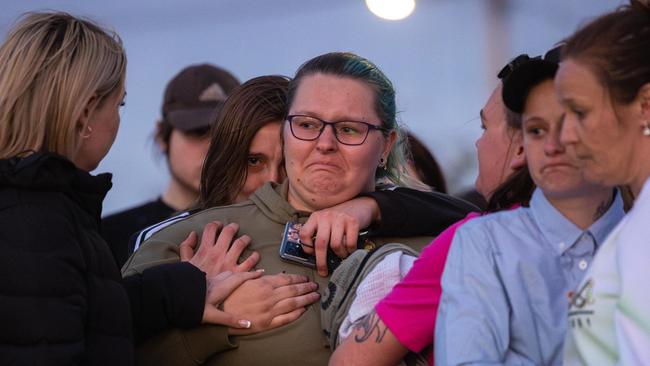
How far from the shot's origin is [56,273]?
238 centimetres

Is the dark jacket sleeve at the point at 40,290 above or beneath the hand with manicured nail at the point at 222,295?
above

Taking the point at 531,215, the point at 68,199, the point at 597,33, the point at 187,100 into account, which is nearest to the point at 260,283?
the point at 68,199

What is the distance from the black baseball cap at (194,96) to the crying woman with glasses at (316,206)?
192 cm

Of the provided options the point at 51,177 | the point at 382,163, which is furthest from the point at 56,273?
the point at 382,163

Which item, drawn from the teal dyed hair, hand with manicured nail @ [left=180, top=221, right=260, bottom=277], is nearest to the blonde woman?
hand with manicured nail @ [left=180, top=221, right=260, bottom=277]

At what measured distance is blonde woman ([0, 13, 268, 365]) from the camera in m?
2.36

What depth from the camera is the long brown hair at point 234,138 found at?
3811mm

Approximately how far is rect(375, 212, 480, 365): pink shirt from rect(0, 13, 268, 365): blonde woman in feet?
2.11

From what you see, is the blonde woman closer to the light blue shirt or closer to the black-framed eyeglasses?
the black-framed eyeglasses

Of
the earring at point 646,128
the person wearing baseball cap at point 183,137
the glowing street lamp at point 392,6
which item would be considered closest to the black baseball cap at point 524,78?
the earring at point 646,128

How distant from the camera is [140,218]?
5625 mm

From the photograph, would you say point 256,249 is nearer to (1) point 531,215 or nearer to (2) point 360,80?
(2) point 360,80

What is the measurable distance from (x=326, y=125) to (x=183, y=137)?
230 centimetres

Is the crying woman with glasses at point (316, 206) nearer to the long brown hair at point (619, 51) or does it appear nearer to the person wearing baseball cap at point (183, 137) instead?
the long brown hair at point (619, 51)
